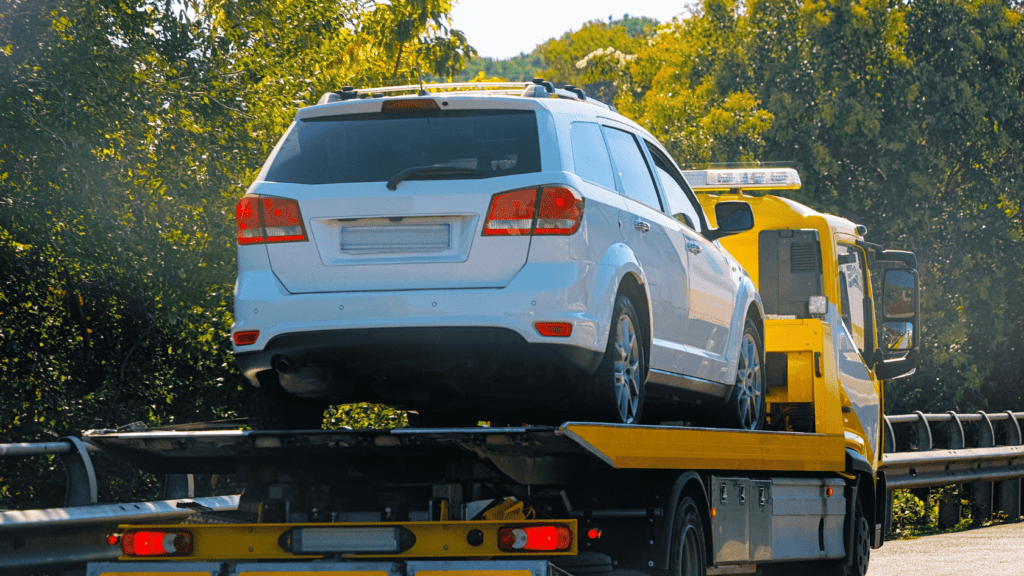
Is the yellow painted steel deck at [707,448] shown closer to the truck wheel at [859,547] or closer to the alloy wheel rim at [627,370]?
the alloy wheel rim at [627,370]

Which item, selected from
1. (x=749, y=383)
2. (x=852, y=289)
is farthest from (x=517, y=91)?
(x=852, y=289)

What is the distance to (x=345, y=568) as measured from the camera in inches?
204

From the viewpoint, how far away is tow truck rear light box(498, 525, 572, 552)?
5164 millimetres

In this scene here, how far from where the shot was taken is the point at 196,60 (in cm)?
1323

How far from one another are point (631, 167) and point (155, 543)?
3.07m

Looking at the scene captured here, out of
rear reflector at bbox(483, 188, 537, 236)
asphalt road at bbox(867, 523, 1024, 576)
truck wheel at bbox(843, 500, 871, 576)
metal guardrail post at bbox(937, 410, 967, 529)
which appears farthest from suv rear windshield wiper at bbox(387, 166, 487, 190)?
metal guardrail post at bbox(937, 410, 967, 529)

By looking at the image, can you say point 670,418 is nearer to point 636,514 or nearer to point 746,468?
point 746,468

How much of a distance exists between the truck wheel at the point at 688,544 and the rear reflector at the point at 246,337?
6.74ft

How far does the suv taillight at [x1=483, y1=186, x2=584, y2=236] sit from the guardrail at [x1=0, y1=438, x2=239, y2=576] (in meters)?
1.97

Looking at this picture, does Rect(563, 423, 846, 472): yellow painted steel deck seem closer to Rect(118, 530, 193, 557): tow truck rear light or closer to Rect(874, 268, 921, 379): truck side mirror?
Rect(118, 530, 193, 557): tow truck rear light

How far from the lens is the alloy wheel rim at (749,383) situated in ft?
27.5

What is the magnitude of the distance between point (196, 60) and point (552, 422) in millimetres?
8058

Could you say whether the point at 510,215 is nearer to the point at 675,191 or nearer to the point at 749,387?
the point at 675,191

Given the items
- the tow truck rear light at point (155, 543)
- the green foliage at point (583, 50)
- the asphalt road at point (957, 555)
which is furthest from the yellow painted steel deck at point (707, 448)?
the green foliage at point (583, 50)
